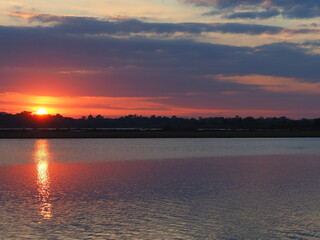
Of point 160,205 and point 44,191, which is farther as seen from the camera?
point 44,191

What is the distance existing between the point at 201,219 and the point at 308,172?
21.2 metres

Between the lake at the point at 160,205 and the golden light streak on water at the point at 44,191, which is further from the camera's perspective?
the golden light streak on water at the point at 44,191

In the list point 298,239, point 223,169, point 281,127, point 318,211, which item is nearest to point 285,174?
point 223,169

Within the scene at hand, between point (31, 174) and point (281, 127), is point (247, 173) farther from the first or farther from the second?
point (281, 127)

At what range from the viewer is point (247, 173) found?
124 ft

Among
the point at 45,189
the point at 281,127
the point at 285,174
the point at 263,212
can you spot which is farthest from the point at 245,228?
the point at 281,127

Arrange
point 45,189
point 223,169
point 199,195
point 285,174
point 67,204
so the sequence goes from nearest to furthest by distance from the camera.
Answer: point 67,204 → point 199,195 → point 45,189 → point 285,174 → point 223,169

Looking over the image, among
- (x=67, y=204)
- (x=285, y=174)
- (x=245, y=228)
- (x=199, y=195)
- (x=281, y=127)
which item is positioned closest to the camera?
(x=245, y=228)

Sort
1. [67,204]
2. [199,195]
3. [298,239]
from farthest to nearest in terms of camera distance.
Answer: [199,195] < [67,204] < [298,239]

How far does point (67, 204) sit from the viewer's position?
22625mm

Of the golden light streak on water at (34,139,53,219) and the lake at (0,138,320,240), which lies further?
the golden light streak on water at (34,139,53,219)

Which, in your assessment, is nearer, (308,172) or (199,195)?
(199,195)

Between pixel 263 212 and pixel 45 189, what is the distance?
13752 mm

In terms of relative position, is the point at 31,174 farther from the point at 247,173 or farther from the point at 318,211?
the point at 318,211
